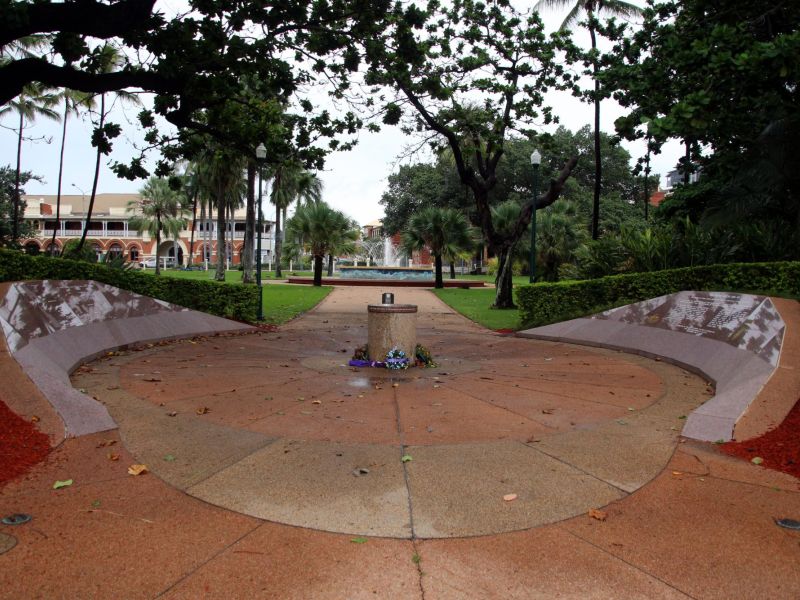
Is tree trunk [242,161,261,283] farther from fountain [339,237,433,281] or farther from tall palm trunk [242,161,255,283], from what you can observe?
fountain [339,237,433,281]

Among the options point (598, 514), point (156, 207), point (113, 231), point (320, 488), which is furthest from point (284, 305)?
point (113, 231)

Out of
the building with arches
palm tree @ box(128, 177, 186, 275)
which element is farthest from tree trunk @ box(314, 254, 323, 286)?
the building with arches

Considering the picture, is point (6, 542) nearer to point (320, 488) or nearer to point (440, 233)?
point (320, 488)

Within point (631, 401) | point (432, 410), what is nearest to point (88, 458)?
point (432, 410)

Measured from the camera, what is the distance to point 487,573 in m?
2.83

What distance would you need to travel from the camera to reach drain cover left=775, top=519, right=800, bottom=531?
3.29 meters

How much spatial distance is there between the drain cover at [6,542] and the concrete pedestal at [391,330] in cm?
572

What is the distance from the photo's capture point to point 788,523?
3336 millimetres

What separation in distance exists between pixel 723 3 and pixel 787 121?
3373mm

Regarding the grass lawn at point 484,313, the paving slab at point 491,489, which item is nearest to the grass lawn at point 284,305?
the grass lawn at point 484,313

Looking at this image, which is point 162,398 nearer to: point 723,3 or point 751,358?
point 751,358

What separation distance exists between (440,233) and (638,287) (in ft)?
73.4

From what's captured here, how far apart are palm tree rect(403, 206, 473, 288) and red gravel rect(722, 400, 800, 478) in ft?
94.0

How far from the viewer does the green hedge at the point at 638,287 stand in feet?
28.7
